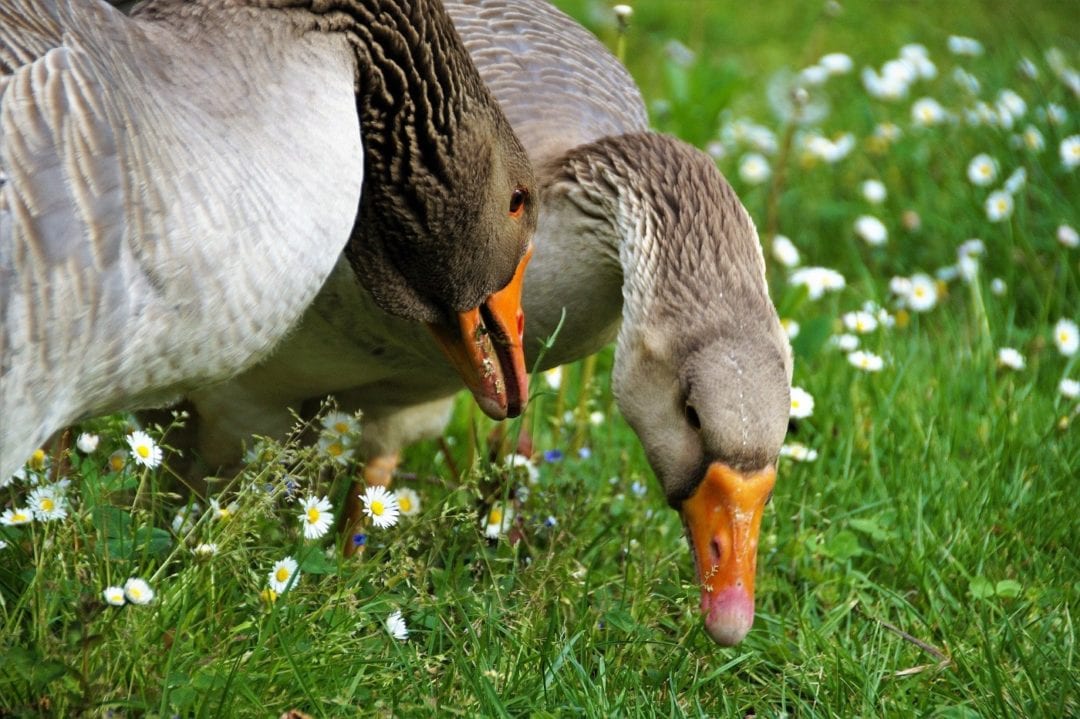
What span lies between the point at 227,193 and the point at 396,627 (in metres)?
1.06

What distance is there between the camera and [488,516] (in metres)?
3.95

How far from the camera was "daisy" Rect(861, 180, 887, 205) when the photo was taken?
250 inches

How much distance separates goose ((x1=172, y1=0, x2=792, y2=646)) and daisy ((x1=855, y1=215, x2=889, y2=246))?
1624 millimetres

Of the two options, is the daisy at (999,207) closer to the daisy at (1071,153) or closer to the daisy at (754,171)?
the daisy at (1071,153)

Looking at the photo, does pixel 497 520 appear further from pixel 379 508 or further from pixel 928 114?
pixel 928 114

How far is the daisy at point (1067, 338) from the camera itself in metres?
5.15

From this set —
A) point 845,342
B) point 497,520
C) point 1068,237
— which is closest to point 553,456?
point 497,520

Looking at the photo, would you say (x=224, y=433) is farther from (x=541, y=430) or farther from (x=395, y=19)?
(x=395, y=19)

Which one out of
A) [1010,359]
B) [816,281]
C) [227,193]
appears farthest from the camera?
[816,281]

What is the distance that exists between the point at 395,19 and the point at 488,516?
1.37m

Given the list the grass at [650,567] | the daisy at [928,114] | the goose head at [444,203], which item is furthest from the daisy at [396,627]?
the daisy at [928,114]

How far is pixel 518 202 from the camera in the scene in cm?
383

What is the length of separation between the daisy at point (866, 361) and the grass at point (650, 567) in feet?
0.29

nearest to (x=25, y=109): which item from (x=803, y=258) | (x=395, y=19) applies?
(x=395, y=19)
